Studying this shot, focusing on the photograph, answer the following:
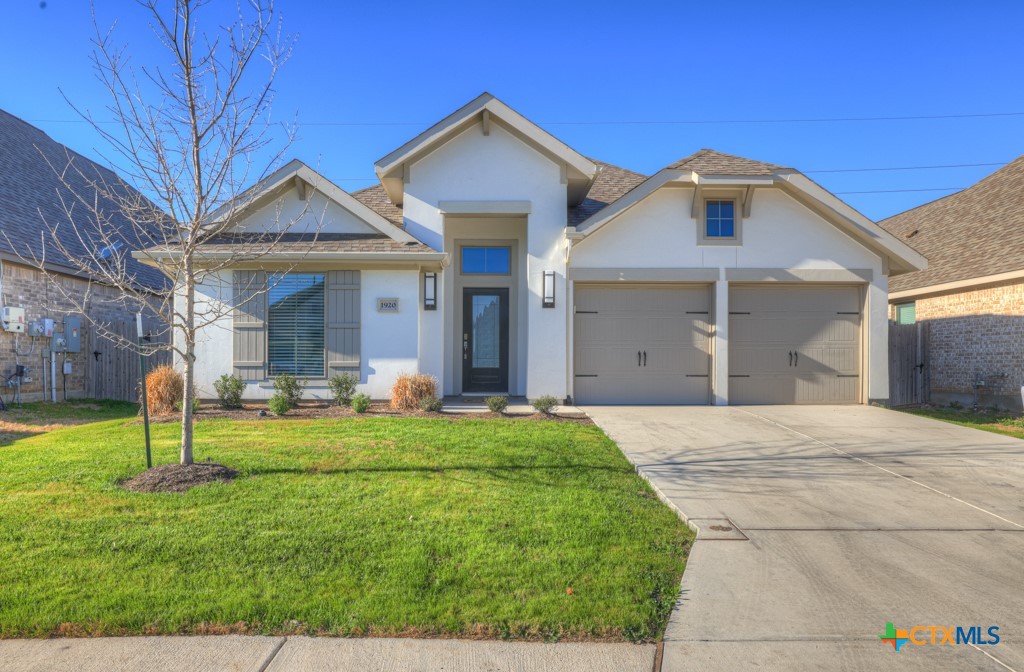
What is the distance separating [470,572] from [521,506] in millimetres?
1313

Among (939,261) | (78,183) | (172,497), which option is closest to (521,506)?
(172,497)

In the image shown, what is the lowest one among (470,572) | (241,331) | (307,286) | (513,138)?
(470,572)

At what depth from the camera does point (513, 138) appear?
11805mm

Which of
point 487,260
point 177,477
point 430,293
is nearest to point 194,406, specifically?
point 430,293

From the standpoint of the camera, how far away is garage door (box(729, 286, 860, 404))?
12164 millimetres

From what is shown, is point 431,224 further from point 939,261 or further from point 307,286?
point 939,261

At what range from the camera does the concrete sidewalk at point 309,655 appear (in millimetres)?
2900

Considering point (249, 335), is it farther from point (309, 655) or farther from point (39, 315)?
point (309, 655)

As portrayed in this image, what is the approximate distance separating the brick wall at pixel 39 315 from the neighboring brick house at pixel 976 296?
19212 millimetres

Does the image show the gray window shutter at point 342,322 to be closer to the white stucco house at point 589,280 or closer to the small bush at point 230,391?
the white stucco house at point 589,280

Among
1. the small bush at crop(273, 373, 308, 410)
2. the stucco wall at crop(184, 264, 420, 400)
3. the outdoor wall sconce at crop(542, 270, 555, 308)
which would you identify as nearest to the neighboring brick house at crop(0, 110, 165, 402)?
the stucco wall at crop(184, 264, 420, 400)

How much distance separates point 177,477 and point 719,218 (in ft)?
34.1

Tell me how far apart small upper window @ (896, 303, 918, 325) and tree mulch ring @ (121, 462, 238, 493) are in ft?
54.3

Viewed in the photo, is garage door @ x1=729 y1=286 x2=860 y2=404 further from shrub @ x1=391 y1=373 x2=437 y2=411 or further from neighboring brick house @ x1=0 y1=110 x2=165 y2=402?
neighboring brick house @ x1=0 y1=110 x2=165 y2=402
